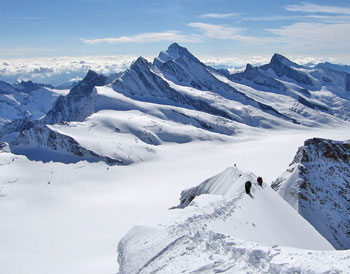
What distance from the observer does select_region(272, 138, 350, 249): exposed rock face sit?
48.8 meters

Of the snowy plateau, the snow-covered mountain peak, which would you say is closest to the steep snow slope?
the snowy plateau

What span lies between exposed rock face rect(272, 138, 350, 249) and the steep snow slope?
14.7 m

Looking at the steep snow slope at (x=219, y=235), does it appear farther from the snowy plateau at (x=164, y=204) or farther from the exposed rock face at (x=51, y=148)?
the exposed rock face at (x=51, y=148)

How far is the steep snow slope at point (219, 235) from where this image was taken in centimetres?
1711

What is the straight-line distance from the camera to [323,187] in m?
53.3

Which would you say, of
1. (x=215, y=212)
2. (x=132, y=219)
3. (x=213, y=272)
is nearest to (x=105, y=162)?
(x=132, y=219)

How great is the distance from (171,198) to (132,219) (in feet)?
44.1

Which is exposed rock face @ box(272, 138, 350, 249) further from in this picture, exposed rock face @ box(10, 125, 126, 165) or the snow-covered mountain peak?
exposed rock face @ box(10, 125, 126, 165)

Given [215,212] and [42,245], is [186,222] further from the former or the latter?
[42,245]

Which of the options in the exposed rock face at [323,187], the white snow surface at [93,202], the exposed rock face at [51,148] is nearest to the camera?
the white snow surface at [93,202]

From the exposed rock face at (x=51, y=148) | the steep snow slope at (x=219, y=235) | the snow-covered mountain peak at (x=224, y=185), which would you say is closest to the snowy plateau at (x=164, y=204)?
the steep snow slope at (x=219, y=235)

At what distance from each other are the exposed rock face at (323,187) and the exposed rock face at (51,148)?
72.5 meters

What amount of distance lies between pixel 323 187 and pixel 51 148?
97265 mm

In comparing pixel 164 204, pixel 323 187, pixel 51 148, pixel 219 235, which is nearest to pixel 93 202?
pixel 164 204
